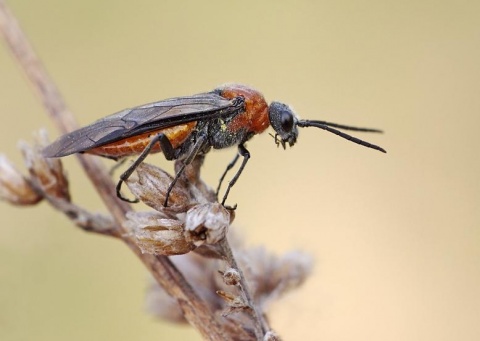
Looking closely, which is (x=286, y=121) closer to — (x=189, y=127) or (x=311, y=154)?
(x=189, y=127)

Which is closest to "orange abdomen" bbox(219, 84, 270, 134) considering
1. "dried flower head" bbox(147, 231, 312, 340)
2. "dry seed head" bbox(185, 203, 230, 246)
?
"dried flower head" bbox(147, 231, 312, 340)

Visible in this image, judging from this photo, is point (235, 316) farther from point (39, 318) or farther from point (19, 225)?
point (19, 225)

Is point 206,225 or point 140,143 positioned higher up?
point 140,143

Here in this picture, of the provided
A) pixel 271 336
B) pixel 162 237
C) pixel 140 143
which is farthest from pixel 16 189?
pixel 271 336

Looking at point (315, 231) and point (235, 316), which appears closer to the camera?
point (235, 316)

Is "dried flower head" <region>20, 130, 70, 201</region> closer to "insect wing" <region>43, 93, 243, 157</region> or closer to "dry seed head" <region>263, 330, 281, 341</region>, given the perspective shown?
"insect wing" <region>43, 93, 243, 157</region>

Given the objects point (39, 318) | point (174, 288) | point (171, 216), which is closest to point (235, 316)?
point (174, 288)
